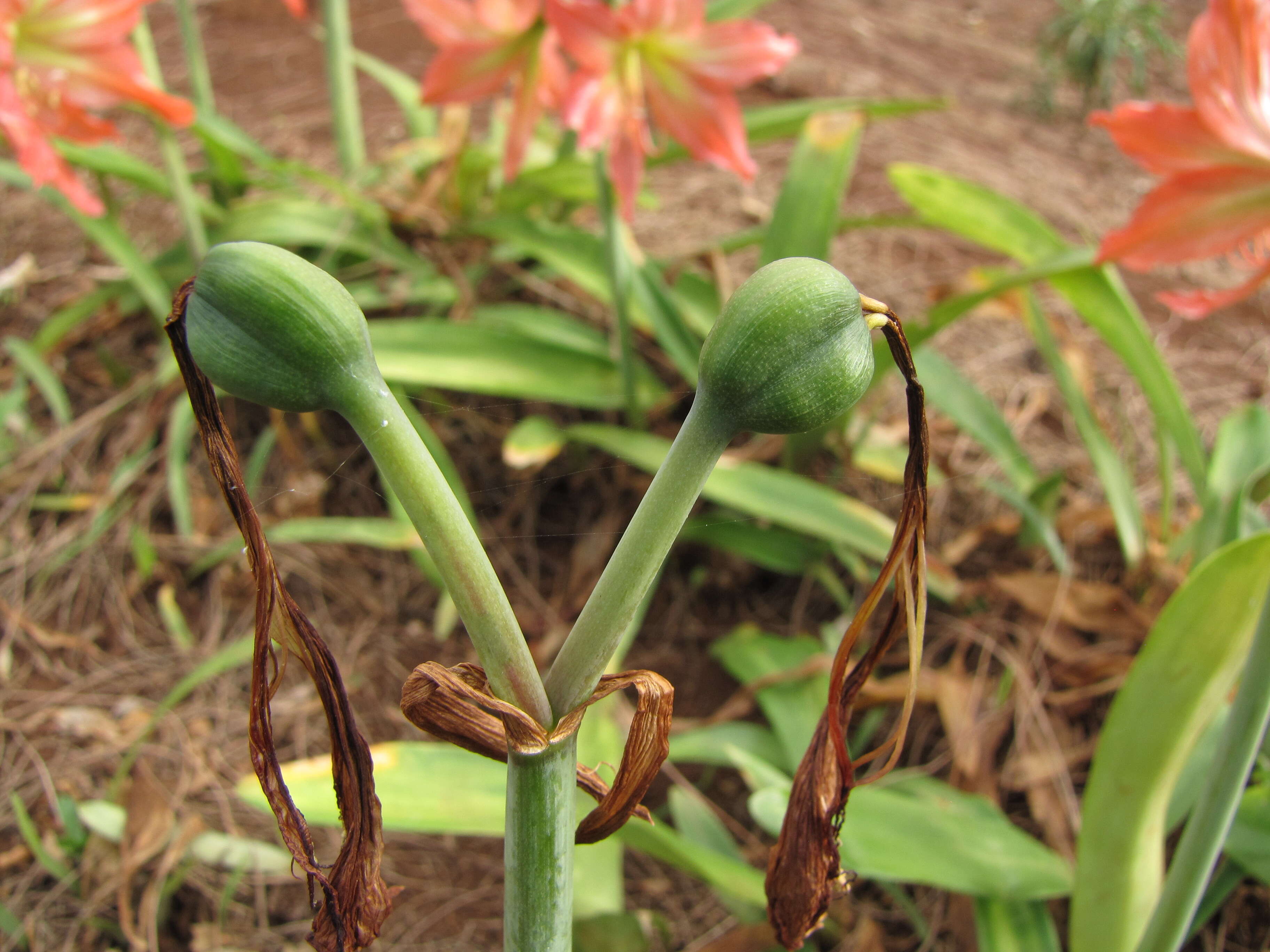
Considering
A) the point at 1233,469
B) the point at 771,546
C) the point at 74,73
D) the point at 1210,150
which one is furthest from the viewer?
the point at 771,546

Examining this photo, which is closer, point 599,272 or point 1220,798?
point 1220,798

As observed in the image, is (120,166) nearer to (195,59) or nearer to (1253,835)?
(195,59)

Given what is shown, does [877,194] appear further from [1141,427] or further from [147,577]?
[147,577]

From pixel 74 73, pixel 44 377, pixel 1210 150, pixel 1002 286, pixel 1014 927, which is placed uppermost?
pixel 1210 150

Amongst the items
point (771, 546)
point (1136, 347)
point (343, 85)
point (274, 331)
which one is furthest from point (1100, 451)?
point (343, 85)

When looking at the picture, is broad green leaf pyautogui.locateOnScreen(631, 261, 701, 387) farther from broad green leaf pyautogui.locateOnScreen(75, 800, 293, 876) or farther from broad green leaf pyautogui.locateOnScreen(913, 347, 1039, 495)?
broad green leaf pyautogui.locateOnScreen(75, 800, 293, 876)
